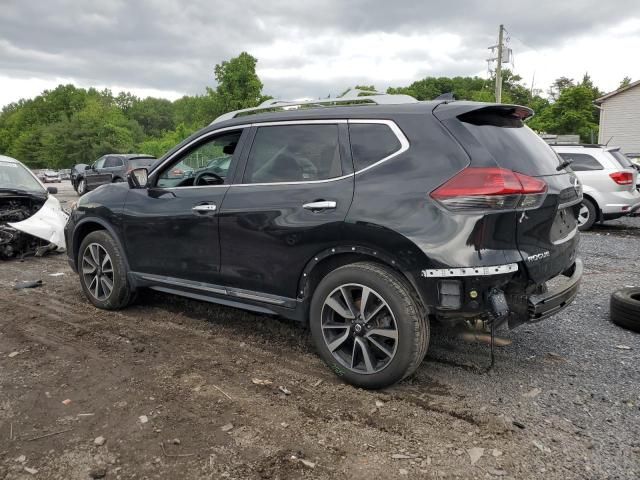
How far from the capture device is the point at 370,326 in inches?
127

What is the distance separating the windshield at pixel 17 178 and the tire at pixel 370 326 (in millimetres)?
6918

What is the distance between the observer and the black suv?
293 centimetres

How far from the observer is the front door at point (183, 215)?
4.02m

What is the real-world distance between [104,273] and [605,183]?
929 cm

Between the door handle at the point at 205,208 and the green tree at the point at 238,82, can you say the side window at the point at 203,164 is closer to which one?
the door handle at the point at 205,208

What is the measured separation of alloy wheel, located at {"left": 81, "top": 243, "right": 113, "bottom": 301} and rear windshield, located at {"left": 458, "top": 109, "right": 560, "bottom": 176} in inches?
143

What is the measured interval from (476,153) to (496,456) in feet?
5.60

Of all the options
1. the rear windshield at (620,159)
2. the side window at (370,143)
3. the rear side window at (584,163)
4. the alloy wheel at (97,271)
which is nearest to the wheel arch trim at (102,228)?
the alloy wheel at (97,271)

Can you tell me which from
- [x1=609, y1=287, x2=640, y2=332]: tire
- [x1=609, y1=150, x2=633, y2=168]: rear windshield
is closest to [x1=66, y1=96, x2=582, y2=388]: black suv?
[x1=609, y1=287, x2=640, y2=332]: tire

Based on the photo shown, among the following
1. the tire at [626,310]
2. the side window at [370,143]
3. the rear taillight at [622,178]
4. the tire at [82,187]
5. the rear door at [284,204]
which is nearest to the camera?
the side window at [370,143]

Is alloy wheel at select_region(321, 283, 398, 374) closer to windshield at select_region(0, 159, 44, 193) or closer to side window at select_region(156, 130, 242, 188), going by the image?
side window at select_region(156, 130, 242, 188)

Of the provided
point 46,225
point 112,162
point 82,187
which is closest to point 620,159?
point 46,225

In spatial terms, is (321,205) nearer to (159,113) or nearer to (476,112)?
(476,112)

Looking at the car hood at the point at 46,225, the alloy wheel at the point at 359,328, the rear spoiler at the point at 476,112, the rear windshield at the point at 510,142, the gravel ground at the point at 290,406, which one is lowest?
the gravel ground at the point at 290,406
